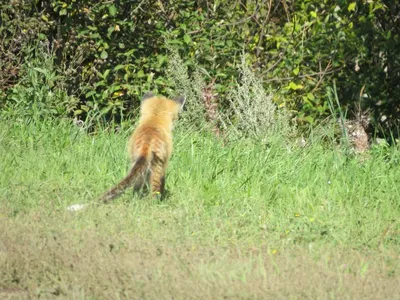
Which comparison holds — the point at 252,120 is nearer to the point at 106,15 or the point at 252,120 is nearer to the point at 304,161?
the point at 304,161

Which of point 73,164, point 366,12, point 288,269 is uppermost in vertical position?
point 366,12

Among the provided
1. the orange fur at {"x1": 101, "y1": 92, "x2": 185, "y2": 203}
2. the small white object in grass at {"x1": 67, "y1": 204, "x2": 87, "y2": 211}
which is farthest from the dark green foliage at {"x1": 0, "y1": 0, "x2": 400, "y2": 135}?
the small white object in grass at {"x1": 67, "y1": 204, "x2": 87, "y2": 211}

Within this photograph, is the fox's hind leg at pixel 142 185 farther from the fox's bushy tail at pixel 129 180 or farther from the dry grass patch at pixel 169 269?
the dry grass patch at pixel 169 269

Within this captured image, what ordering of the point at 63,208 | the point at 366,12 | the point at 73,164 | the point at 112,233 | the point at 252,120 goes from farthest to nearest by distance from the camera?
the point at 366,12
the point at 252,120
the point at 73,164
the point at 63,208
the point at 112,233

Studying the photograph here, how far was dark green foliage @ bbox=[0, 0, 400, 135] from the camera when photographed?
10.6 metres

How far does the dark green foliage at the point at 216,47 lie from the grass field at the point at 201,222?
1.06m

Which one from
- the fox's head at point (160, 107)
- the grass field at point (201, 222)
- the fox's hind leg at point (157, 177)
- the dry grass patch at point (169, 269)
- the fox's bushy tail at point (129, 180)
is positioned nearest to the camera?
the dry grass patch at point (169, 269)

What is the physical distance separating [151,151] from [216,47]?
3.86 m

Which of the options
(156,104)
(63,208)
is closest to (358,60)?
(156,104)

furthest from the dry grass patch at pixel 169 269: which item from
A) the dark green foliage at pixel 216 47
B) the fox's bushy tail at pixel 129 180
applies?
the dark green foliage at pixel 216 47

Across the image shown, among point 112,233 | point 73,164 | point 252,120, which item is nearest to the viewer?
point 112,233

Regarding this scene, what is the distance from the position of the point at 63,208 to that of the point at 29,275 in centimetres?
147

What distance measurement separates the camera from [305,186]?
8.20 metres

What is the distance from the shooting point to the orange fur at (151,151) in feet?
22.9
